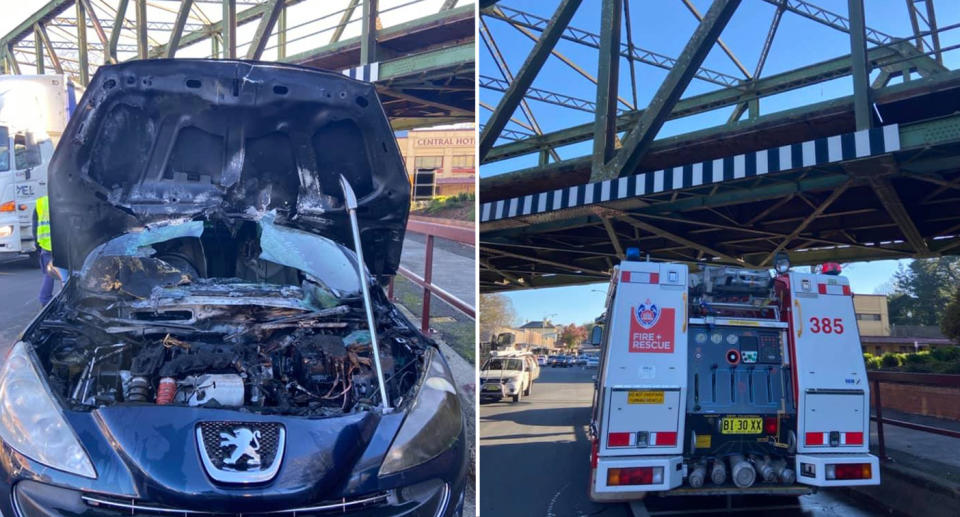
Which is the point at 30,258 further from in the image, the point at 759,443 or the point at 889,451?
the point at 889,451

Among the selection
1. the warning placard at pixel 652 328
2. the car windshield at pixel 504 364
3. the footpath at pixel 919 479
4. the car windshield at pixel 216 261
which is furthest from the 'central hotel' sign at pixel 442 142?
the car windshield at pixel 216 261

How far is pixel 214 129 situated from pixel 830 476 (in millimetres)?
5690

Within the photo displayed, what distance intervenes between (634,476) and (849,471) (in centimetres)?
180

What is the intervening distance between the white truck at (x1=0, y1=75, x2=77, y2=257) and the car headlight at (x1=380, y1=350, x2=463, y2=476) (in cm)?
1317

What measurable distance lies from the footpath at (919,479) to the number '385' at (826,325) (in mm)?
1416

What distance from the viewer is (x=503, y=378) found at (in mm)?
17484

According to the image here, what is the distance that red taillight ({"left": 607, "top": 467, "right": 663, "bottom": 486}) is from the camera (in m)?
5.61

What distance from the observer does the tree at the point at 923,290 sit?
1229 inches

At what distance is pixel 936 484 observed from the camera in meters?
5.75

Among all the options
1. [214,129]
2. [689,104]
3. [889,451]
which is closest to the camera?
[214,129]

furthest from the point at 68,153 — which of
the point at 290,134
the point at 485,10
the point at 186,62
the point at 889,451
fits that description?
the point at 485,10

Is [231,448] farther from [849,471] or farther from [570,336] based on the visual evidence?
[570,336]

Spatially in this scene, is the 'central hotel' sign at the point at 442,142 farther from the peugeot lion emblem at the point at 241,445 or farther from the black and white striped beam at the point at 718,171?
the peugeot lion emblem at the point at 241,445

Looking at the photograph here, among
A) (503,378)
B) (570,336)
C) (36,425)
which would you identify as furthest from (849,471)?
(570,336)
